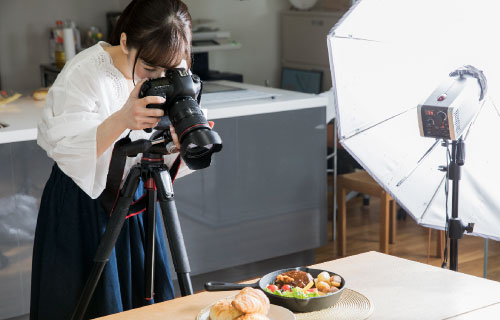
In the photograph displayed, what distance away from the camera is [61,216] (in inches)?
69.3

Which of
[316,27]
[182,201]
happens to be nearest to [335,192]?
[182,201]

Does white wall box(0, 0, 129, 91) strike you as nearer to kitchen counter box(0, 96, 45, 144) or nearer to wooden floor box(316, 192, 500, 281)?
kitchen counter box(0, 96, 45, 144)

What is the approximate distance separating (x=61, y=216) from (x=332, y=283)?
73cm

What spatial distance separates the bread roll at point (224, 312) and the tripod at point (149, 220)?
1.06 feet

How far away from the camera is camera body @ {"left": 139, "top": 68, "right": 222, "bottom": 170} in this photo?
1.30 metres

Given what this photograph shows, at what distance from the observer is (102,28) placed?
471 centimetres

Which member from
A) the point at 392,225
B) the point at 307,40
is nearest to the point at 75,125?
the point at 392,225

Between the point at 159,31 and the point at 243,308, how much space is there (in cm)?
63

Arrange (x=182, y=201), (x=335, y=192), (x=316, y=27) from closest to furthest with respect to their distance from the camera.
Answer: (x=182, y=201), (x=335, y=192), (x=316, y=27)

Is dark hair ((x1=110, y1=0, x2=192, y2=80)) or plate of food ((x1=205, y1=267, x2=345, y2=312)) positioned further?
dark hair ((x1=110, y1=0, x2=192, y2=80))

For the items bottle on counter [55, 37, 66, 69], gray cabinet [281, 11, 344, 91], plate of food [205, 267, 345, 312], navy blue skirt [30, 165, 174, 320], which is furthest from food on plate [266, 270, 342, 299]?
gray cabinet [281, 11, 344, 91]

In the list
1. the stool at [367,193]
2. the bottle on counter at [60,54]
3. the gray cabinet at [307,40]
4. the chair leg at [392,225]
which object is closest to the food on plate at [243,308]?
the stool at [367,193]

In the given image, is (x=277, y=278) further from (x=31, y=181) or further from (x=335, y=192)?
(x=335, y=192)

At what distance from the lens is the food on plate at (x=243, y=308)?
1.16 metres
